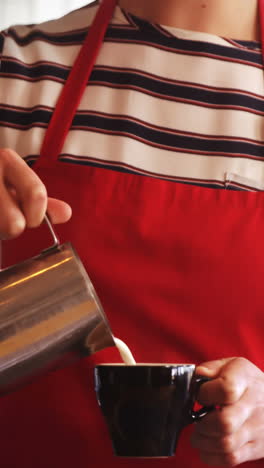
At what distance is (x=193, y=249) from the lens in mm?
962

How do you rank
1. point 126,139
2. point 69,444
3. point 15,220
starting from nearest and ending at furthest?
1. point 15,220
2. point 69,444
3. point 126,139

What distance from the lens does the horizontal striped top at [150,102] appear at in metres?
1.02

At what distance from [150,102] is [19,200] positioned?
40cm

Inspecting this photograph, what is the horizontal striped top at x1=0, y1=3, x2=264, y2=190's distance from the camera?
1.02 m

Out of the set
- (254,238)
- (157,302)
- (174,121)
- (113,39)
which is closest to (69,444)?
(157,302)

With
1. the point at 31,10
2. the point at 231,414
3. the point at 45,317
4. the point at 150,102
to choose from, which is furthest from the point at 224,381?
the point at 31,10

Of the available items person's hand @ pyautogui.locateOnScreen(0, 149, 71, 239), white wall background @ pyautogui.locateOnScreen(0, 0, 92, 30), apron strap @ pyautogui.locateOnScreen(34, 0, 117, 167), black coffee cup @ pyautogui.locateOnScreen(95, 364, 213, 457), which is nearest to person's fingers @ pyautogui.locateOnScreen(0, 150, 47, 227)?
person's hand @ pyautogui.locateOnScreen(0, 149, 71, 239)

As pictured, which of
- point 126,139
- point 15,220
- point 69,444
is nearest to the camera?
point 15,220

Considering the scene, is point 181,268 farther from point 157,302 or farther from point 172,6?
point 172,6

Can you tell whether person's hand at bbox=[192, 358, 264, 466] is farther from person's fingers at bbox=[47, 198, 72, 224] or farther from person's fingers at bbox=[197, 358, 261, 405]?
person's fingers at bbox=[47, 198, 72, 224]

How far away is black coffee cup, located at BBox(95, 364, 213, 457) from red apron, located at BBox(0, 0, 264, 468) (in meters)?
0.23

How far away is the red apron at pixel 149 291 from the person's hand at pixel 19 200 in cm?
26

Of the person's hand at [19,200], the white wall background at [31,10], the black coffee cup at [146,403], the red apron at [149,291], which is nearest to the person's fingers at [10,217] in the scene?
the person's hand at [19,200]

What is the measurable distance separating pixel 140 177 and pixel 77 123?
5.2 inches
